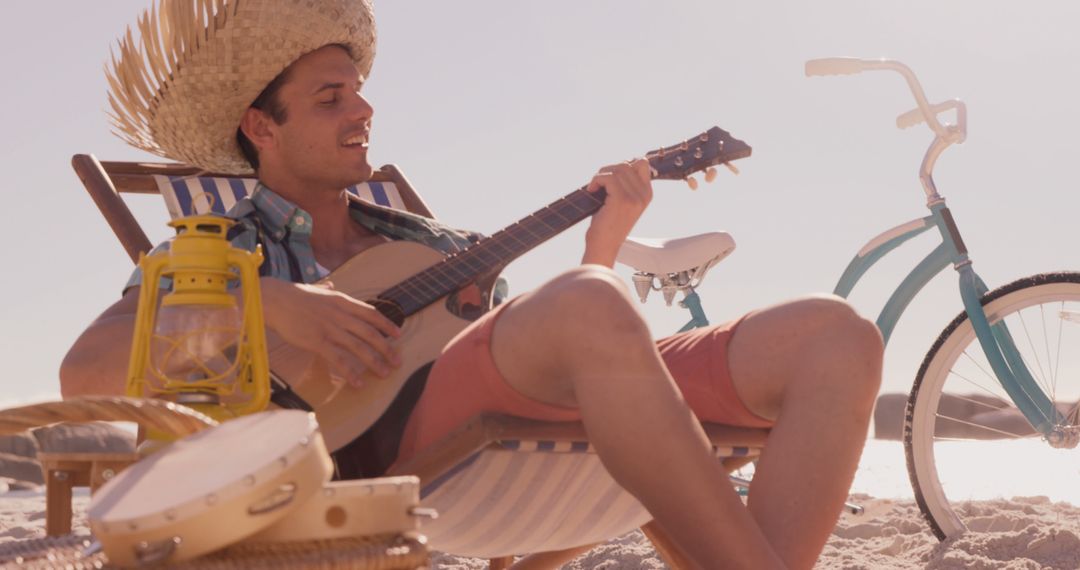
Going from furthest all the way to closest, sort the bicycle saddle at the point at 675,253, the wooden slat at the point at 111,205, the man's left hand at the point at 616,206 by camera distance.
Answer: the bicycle saddle at the point at 675,253 → the wooden slat at the point at 111,205 → the man's left hand at the point at 616,206

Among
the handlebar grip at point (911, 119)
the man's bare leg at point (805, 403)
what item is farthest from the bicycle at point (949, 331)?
the man's bare leg at point (805, 403)

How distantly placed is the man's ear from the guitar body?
37 cm

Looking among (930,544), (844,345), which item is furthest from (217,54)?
(930,544)

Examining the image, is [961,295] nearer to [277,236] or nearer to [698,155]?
[698,155]

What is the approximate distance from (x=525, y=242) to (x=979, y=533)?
1964 millimetres

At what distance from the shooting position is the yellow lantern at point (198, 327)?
158cm

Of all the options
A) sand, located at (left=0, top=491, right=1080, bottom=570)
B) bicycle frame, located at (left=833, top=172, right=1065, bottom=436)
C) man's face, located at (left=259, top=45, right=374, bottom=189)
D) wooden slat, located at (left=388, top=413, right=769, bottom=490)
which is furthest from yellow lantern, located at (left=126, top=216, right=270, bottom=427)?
bicycle frame, located at (left=833, top=172, right=1065, bottom=436)

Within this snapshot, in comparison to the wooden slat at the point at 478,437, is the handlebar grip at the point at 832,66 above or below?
above

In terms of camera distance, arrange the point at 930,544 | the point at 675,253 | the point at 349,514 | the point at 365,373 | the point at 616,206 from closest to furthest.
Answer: the point at 349,514, the point at 365,373, the point at 616,206, the point at 930,544, the point at 675,253

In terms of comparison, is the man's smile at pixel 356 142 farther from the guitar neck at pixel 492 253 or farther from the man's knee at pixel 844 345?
the man's knee at pixel 844 345

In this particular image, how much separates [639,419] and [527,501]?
0.63 m

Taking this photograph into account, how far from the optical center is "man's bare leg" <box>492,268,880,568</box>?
1.54m

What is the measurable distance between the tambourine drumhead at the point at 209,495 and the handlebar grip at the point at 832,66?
2868 mm

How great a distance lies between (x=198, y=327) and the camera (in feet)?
5.26
